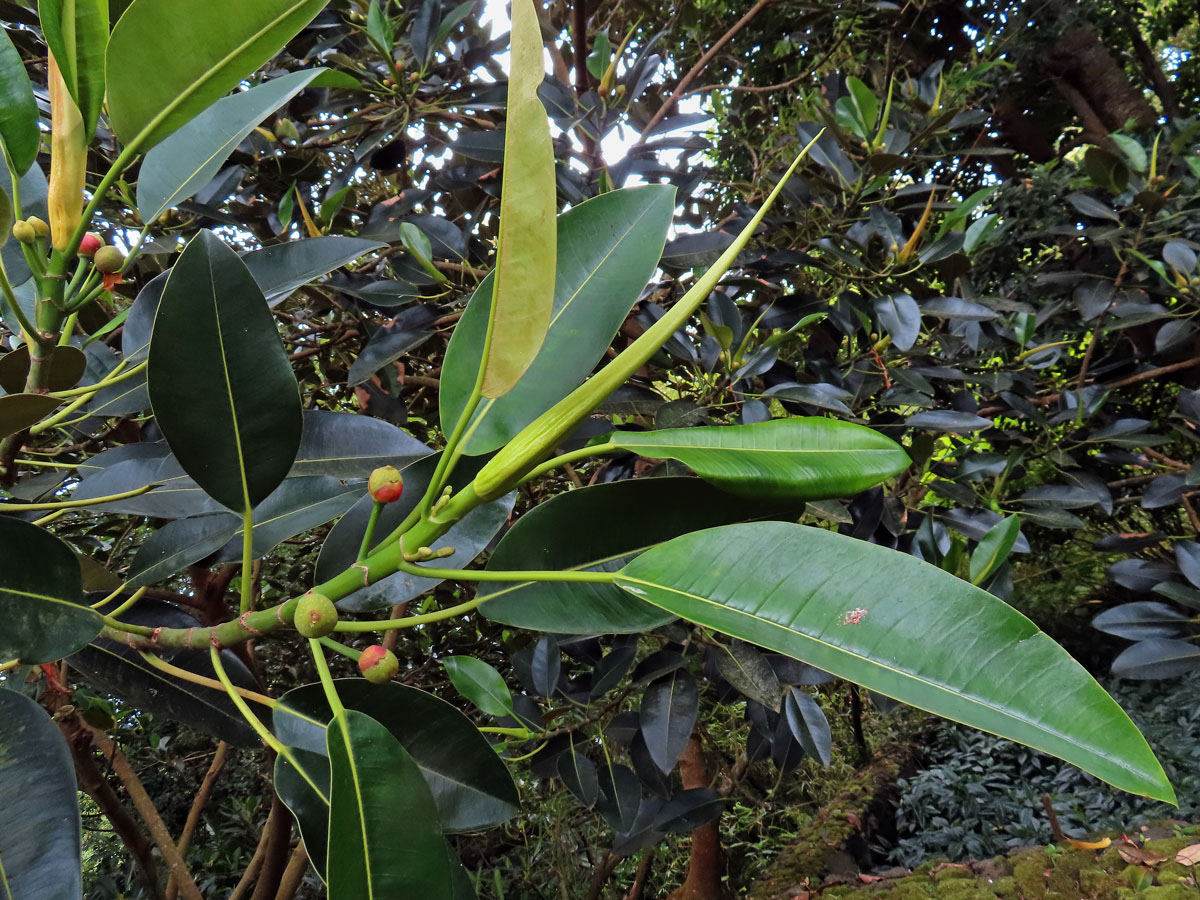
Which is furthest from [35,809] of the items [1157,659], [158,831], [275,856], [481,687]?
[1157,659]

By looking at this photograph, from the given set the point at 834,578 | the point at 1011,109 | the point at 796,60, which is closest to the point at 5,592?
the point at 834,578

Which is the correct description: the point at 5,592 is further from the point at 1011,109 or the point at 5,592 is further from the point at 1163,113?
the point at 1163,113

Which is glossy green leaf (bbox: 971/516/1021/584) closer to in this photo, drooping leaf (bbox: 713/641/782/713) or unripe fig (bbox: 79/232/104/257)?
drooping leaf (bbox: 713/641/782/713)

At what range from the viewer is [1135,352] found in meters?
1.61

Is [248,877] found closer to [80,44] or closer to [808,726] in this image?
[808,726]

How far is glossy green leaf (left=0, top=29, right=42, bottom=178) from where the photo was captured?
16.1 inches

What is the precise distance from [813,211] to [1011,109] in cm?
187

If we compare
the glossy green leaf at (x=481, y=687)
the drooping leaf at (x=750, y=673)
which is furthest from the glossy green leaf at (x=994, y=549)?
the glossy green leaf at (x=481, y=687)

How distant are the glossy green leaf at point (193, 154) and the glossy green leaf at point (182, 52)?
0.12 meters

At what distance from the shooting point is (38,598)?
0.40 m

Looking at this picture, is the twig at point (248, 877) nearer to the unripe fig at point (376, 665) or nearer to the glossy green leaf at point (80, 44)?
the unripe fig at point (376, 665)

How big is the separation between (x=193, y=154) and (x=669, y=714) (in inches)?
31.1

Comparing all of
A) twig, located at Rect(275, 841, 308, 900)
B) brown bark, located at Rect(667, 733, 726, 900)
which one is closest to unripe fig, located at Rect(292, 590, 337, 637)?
twig, located at Rect(275, 841, 308, 900)

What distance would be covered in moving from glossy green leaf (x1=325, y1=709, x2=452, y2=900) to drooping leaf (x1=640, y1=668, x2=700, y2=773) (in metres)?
0.53
